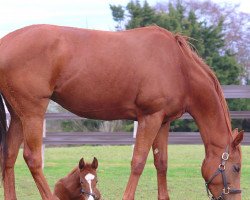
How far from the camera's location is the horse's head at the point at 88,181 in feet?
24.0

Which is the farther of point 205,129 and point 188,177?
point 188,177

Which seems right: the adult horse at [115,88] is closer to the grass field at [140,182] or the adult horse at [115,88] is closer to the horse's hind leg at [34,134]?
the horse's hind leg at [34,134]

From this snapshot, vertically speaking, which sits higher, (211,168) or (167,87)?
(167,87)

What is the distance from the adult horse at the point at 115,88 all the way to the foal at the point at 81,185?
1.09m

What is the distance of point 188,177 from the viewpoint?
1134 centimetres

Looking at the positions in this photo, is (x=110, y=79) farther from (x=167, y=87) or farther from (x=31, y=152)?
(x=31, y=152)

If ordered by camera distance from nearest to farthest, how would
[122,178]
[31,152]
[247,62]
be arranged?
[31,152], [122,178], [247,62]

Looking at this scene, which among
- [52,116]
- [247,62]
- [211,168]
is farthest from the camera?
[247,62]

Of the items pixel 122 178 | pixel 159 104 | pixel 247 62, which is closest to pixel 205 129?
pixel 159 104

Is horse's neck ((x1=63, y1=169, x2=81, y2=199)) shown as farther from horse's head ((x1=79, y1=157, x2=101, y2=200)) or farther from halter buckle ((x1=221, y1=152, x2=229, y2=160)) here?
halter buckle ((x1=221, y1=152, x2=229, y2=160))

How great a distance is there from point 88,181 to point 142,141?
4.55ft

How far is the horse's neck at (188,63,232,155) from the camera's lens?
21.6 ft

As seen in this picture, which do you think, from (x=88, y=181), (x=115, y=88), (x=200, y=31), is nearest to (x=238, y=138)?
(x=115, y=88)

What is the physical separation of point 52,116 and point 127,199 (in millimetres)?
6954
